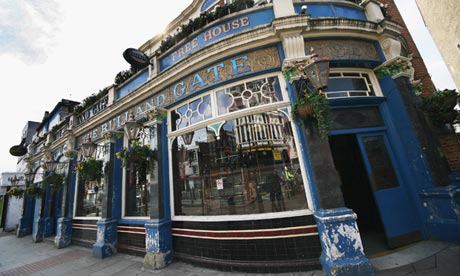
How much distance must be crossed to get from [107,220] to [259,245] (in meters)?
5.55

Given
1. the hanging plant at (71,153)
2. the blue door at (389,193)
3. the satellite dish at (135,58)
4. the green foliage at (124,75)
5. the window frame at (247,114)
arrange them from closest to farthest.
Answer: the window frame at (247,114) → the blue door at (389,193) → the satellite dish at (135,58) → the green foliage at (124,75) → the hanging plant at (71,153)

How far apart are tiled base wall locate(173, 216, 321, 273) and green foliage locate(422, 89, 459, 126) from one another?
4.17 m

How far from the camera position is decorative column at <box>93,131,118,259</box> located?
20.2 ft

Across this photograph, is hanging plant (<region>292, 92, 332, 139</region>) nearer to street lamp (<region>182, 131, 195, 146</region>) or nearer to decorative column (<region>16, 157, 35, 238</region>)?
street lamp (<region>182, 131, 195, 146</region>)

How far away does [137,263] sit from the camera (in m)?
5.18

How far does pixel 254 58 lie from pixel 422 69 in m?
6.13

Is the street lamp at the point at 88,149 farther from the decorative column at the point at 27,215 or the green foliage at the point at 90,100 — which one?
the decorative column at the point at 27,215

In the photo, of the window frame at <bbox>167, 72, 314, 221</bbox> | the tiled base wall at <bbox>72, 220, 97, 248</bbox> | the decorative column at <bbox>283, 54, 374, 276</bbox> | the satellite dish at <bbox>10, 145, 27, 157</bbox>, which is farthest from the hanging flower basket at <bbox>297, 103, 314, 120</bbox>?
the satellite dish at <bbox>10, 145, 27, 157</bbox>

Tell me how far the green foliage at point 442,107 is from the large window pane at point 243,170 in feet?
12.3

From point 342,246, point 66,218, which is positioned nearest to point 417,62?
point 342,246

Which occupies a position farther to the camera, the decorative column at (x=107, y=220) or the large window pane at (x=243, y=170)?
the decorative column at (x=107, y=220)

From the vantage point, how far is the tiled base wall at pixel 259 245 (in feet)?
11.9

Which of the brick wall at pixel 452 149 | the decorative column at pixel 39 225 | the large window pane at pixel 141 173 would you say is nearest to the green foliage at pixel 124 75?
the large window pane at pixel 141 173

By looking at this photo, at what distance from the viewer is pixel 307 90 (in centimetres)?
384
